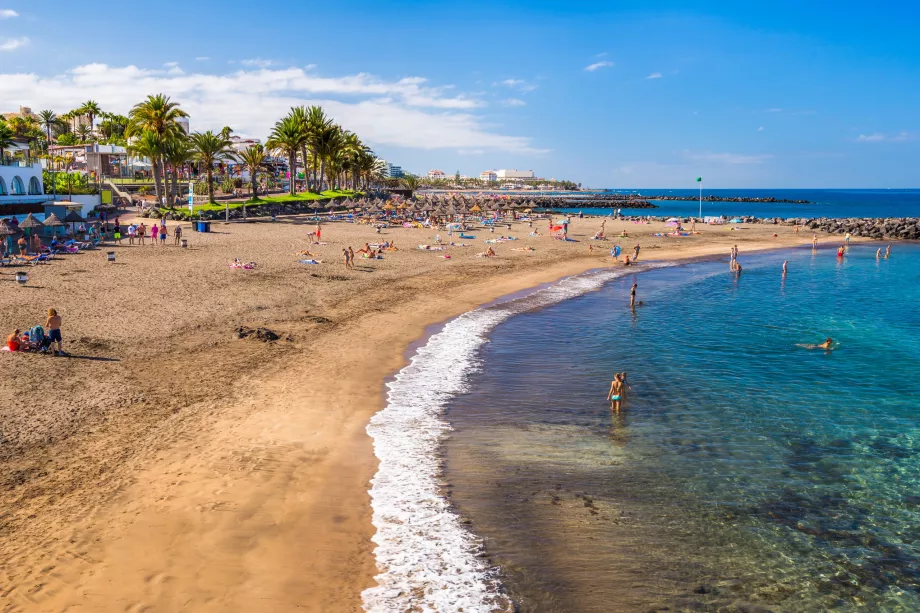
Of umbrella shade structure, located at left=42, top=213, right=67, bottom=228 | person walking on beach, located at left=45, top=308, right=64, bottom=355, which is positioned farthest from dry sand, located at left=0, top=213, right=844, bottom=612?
umbrella shade structure, located at left=42, top=213, right=67, bottom=228

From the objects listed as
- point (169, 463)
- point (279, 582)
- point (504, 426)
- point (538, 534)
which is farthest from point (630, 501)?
point (169, 463)

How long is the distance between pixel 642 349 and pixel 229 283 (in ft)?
57.4

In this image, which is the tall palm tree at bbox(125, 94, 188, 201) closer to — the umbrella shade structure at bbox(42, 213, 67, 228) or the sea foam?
the umbrella shade structure at bbox(42, 213, 67, 228)

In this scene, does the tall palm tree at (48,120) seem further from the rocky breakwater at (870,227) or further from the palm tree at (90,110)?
the rocky breakwater at (870,227)

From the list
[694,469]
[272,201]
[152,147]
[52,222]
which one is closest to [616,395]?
[694,469]

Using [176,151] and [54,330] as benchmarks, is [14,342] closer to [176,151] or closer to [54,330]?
[54,330]

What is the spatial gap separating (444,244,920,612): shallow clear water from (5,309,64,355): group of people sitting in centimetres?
1057

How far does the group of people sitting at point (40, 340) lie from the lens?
15.2m

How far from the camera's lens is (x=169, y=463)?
10328mm

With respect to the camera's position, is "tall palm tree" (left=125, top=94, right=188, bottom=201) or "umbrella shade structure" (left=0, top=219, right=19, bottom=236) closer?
"umbrella shade structure" (left=0, top=219, right=19, bottom=236)

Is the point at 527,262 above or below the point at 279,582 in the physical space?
above

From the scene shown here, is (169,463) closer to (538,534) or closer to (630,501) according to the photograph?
(538,534)

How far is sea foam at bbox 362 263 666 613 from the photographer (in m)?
7.58

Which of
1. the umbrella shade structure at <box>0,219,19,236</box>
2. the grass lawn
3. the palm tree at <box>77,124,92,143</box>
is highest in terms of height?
the palm tree at <box>77,124,92,143</box>
